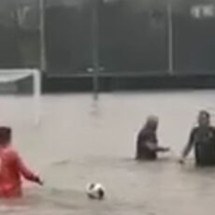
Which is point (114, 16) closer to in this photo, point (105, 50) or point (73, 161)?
point (105, 50)

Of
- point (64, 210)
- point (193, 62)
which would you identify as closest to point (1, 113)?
point (193, 62)

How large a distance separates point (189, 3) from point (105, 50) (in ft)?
7.96

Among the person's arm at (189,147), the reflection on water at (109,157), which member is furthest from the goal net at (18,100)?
the person's arm at (189,147)

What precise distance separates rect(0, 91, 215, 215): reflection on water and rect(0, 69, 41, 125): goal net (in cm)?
3

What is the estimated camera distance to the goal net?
23.6 meters

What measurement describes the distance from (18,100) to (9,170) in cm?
1037

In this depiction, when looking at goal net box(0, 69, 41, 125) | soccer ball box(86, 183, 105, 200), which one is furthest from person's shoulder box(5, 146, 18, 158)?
goal net box(0, 69, 41, 125)

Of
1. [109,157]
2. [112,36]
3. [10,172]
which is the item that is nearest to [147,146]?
[109,157]

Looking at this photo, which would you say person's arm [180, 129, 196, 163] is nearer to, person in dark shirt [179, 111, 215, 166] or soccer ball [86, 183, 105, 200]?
person in dark shirt [179, 111, 215, 166]

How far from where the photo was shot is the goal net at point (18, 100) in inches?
930

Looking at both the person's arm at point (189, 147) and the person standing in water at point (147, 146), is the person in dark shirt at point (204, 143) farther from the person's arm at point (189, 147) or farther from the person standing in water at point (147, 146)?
the person standing in water at point (147, 146)

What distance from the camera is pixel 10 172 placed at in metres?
13.6

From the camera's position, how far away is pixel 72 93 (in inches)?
1081

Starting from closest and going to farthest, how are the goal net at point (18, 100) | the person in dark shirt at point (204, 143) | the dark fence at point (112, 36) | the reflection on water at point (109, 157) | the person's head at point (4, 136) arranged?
the person's head at point (4, 136), the reflection on water at point (109, 157), the person in dark shirt at point (204, 143), the goal net at point (18, 100), the dark fence at point (112, 36)
